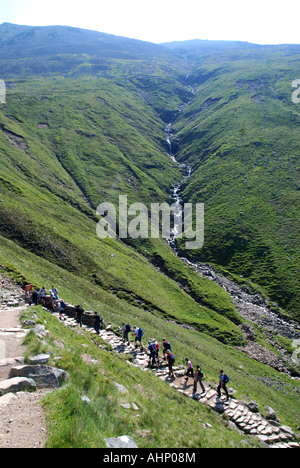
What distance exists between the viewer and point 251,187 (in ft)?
408

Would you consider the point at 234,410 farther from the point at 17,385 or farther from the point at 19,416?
the point at 19,416

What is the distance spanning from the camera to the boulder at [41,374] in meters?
12.1

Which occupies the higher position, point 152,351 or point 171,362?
point 152,351

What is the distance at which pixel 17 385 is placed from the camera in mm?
11406

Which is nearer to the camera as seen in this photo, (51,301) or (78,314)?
(78,314)

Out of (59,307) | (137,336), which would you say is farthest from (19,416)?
(59,307)

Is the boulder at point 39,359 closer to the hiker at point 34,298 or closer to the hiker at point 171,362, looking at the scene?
the hiker at point 171,362

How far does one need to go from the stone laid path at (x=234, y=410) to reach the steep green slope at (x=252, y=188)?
190 feet

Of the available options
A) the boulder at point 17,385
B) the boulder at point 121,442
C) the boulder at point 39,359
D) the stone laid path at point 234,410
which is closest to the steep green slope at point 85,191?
the stone laid path at point 234,410

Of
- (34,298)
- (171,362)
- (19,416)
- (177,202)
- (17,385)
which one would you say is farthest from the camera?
(177,202)

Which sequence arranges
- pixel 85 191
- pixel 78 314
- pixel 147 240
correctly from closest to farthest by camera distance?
pixel 78 314 < pixel 147 240 < pixel 85 191

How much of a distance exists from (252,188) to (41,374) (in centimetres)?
12590
